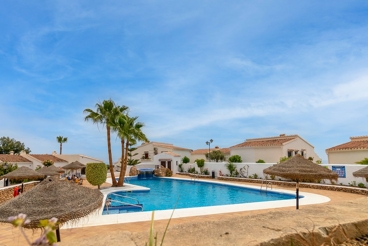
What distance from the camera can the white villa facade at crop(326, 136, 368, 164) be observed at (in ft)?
86.4

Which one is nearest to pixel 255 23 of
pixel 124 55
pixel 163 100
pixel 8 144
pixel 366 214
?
pixel 124 55

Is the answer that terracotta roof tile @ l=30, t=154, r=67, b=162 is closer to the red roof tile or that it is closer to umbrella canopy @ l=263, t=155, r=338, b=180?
the red roof tile

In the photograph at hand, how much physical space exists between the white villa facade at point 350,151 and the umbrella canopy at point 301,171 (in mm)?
18624

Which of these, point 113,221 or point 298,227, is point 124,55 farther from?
point 298,227

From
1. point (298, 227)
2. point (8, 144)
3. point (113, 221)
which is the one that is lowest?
point (113, 221)

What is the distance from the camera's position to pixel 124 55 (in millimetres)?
16609

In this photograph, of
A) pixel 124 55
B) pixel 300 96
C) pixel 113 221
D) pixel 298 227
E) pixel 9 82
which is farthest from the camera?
pixel 300 96

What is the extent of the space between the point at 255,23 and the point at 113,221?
11.0 meters

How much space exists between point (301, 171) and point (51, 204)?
10057 millimetres

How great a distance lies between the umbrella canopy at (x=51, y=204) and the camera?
5117mm

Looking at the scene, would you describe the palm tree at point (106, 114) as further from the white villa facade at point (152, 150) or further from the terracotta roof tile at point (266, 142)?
the white villa facade at point (152, 150)

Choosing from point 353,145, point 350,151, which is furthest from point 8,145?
point 353,145

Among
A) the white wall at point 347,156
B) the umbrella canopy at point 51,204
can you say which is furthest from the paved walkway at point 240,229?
the white wall at point 347,156

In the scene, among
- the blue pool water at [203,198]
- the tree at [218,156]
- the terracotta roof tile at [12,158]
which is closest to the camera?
the blue pool water at [203,198]
